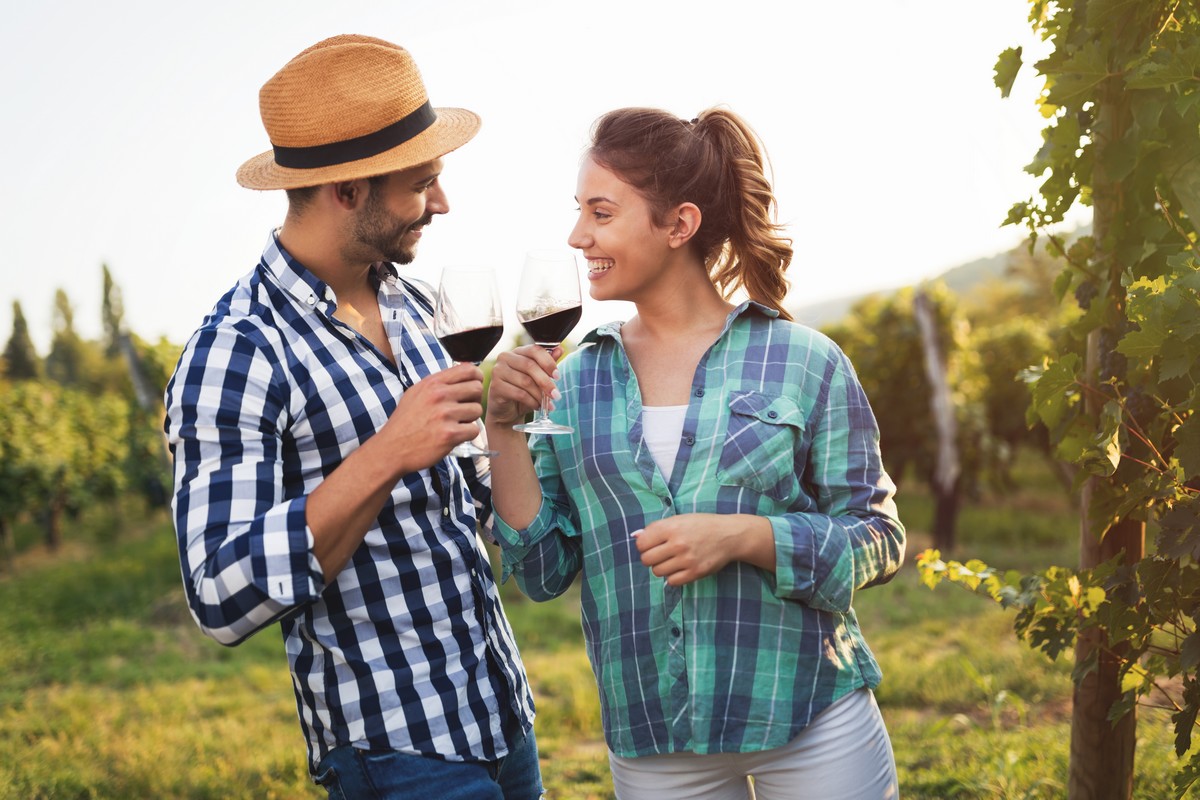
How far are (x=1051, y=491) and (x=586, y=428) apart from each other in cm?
1719

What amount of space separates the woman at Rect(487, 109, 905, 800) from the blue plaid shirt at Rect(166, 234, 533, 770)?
0.20 meters

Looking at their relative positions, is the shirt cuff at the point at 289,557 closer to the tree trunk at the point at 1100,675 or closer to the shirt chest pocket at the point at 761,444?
the shirt chest pocket at the point at 761,444

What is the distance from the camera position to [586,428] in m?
2.18

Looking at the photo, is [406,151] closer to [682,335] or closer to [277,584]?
[682,335]

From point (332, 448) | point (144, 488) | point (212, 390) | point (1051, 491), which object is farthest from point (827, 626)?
point (144, 488)

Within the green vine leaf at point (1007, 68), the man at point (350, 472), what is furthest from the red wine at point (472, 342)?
the green vine leaf at point (1007, 68)

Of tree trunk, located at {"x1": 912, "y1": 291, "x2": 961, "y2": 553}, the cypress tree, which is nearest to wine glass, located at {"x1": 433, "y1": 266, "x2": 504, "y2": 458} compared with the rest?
tree trunk, located at {"x1": 912, "y1": 291, "x2": 961, "y2": 553}

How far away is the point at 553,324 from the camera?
199 centimetres

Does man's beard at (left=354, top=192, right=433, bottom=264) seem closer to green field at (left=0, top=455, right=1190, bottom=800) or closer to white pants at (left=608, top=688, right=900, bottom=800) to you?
white pants at (left=608, top=688, right=900, bottom=800)

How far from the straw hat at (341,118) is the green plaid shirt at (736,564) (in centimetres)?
66

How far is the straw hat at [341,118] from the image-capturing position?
2.02 metres

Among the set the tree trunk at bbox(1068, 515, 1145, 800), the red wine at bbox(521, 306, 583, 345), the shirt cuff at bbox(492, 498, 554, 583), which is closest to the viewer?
the red wine at bbox(521, 306, 583, 345)

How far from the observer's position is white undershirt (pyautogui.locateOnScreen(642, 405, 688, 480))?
84.1 inches

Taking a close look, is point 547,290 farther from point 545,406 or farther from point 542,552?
point 542,552
